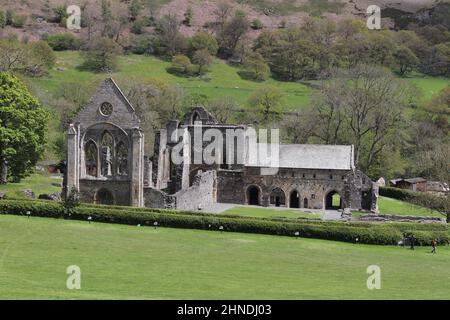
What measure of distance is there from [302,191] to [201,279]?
3828cm

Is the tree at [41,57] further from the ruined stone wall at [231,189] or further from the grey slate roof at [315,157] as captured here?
the grey slate roof at [315,157]

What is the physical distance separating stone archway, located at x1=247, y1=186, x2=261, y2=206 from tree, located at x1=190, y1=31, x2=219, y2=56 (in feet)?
279

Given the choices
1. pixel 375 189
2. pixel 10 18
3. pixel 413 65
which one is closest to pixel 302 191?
pixel 375 189

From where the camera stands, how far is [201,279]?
3017cm

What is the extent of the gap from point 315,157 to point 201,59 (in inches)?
2995

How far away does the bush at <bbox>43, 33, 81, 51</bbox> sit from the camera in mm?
144750

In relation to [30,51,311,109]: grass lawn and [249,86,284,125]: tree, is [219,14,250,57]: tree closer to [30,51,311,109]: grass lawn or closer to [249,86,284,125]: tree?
[30,51,311,109]: grass lawn

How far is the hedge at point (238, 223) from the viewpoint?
Answer: 45.7 metres

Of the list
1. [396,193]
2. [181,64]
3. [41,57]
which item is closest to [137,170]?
[396,193]

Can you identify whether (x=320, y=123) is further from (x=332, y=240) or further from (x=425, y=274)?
(x=425, y=274)

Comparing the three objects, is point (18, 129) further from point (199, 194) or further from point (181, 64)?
point (181, 64)

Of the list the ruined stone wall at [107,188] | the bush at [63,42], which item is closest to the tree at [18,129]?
the ruined stone wall at [107,188]

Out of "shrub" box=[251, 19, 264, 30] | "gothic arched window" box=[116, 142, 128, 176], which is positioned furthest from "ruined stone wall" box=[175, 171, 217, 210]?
"shrub" box=[251, 19, 264, 30]
